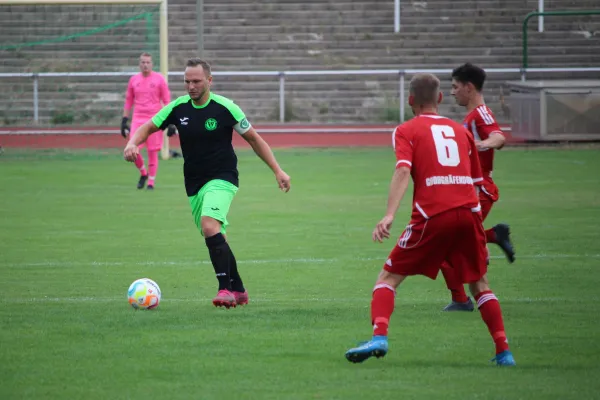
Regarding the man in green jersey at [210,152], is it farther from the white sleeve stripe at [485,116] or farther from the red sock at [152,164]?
the red sock at [152,164]

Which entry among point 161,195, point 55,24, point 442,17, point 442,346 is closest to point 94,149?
point 55,24

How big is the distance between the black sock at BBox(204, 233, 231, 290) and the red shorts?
7.40 feet

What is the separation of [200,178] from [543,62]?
26.5 m

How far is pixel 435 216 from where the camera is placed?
6.31 metres

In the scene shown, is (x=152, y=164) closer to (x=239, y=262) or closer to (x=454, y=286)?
(x=239, y=262)

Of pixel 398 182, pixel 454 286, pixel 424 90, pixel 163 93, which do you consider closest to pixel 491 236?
pixel 454 286

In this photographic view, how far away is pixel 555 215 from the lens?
14438 millimetres

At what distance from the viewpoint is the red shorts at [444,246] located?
6.32m

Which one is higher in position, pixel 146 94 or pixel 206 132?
pixel 146 94

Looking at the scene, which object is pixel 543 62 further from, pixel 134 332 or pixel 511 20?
pixel 134 332

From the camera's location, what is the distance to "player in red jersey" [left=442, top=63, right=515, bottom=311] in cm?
826

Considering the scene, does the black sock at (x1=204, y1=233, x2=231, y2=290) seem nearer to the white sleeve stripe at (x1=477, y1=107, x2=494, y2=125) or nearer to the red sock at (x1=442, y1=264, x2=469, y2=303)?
the red sock at (x1=442, y1=264, x2=469, y2=303)

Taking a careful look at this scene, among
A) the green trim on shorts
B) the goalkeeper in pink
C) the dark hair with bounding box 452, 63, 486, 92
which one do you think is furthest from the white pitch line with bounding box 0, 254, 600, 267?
the goalkeeper in pink

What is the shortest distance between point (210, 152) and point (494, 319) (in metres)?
3.12
